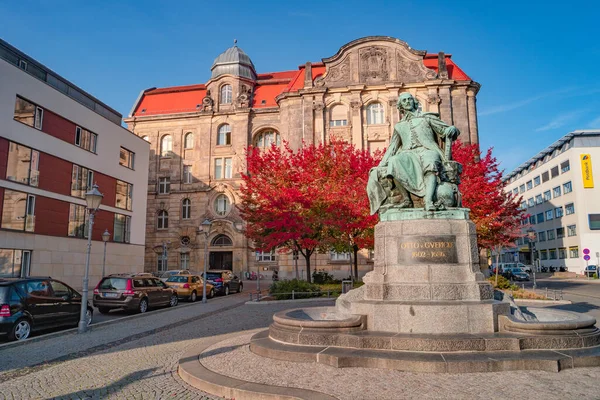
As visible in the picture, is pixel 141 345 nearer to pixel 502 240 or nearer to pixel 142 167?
pixel 502 240

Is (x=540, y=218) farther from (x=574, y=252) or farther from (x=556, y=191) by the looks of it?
(x=574, y=252)

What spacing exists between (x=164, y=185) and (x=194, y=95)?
9.79 metres

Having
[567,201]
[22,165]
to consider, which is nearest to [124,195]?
[22,165]

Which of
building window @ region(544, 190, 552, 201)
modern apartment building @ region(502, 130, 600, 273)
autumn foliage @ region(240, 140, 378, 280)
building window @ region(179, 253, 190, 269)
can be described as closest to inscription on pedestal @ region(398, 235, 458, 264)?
autumn foliage @ region(240, 140, 378, 280)

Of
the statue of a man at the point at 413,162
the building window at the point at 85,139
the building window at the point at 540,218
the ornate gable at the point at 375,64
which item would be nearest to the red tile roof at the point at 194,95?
the ornate gable at the point at 375,64

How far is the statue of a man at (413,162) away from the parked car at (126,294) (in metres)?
10.6

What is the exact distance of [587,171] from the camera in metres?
49.9

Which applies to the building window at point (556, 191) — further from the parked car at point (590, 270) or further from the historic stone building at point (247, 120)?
the historic stone building at point (247, 120)

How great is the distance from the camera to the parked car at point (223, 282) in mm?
23969

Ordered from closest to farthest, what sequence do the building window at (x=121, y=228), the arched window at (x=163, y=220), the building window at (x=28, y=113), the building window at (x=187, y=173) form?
the building window at (x=28, y=113), the building window at (x=121, y=228), the arched window at (x=163, y=220), the building window at (x=187, y=173)

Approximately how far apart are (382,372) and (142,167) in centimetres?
3071

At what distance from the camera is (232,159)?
39969 mm

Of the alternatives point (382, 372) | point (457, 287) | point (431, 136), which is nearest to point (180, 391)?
point (382, 372)

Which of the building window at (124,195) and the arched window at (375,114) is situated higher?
the arched window at (375,114)
